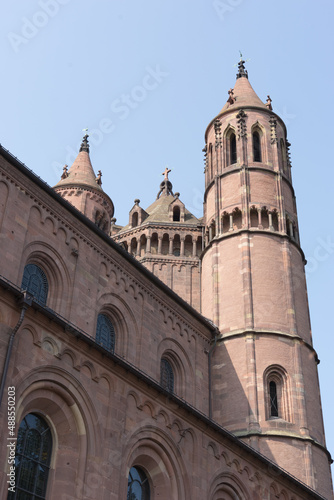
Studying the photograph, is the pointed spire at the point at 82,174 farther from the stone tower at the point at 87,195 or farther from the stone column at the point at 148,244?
the stone column at the point at 148,244

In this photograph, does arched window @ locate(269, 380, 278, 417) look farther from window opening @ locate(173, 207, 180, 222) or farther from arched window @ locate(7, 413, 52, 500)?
arched window @ locate(7, 413, 52, 500)

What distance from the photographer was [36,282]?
978 inches

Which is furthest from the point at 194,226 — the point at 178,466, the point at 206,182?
the point at 178,466

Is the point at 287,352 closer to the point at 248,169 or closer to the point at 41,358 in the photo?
the point at 248,169

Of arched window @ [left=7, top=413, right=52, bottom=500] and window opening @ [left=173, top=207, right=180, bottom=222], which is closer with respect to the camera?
arched window @ [left=7, top=413, right=52, bottom=500]

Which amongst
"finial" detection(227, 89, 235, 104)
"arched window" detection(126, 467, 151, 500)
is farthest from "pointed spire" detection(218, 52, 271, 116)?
"arched window" detection(126, 467, 151, 500)

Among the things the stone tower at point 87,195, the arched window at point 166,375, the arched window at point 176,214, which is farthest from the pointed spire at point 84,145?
the arched window at point 166,375

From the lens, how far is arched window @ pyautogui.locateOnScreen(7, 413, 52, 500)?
55.9 ft

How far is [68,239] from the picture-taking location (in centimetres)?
2642

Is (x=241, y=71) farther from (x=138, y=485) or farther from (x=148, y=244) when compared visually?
(x=138, y=485)

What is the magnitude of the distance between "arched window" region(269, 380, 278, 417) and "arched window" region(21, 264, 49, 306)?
43.2ft

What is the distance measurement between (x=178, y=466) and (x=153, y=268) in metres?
21.9

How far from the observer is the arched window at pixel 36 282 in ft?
79.8

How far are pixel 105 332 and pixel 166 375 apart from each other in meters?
4.40
